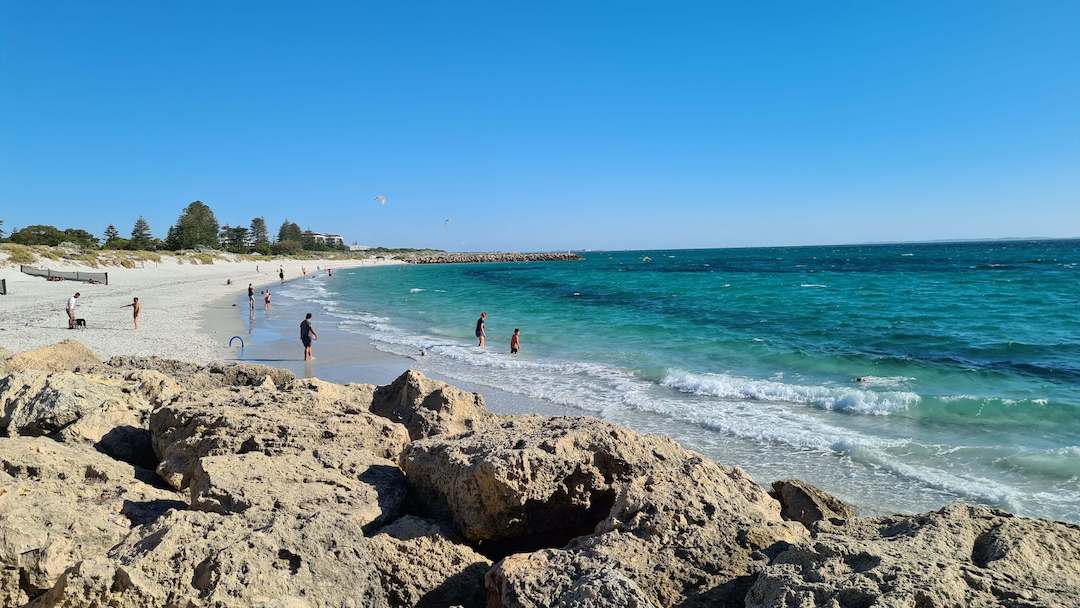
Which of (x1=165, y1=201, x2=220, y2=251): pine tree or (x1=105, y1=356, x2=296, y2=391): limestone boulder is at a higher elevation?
(x1=165, y1=201, x2=220, y2=251): pine tree

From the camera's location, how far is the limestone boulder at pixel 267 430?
5.07 metres

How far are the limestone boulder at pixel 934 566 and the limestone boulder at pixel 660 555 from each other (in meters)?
0.34

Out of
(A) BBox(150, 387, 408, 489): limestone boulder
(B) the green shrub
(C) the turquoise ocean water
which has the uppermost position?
(B) the green shrub

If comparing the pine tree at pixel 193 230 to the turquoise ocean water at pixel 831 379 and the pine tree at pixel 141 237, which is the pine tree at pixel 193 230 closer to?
the pine tree at pixel 141 237

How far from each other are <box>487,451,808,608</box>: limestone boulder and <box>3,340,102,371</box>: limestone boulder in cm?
760

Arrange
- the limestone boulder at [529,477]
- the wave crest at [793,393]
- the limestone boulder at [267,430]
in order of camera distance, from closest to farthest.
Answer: the limestone boulder at [529,477], the limestone boulder at [267,430], the wave crest at [793,393]

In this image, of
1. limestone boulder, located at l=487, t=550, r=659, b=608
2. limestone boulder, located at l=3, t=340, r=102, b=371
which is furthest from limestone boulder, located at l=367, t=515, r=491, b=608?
limestone boulder, located at l=3, t=340, r=102, b=371

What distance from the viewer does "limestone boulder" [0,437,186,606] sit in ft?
10.8

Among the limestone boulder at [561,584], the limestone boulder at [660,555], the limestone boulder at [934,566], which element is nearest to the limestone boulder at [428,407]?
the limestone boulder at [660,555]

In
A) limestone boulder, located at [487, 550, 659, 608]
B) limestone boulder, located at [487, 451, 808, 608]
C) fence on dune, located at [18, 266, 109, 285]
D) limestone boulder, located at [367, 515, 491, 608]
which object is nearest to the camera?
limestone boulder, located at [487, 550, 659, 608]

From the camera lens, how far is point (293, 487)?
14.8 ft

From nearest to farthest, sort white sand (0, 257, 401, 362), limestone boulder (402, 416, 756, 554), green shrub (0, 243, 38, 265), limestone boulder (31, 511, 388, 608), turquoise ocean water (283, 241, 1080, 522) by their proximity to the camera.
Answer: limestone boulder (31, 511, 388, 608), limestone boulder (402, 416, 756, 554), turquoise ocean water (283, 241, 1080, 522), white sand (0, 257, 401, 362), green shrub (0, 243, 38, 265)

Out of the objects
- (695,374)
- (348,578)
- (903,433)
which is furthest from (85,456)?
(695,374)

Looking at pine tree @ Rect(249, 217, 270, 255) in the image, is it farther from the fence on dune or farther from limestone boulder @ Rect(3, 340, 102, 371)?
limestone boulder @ Rect(3, 340, 102, 371)
